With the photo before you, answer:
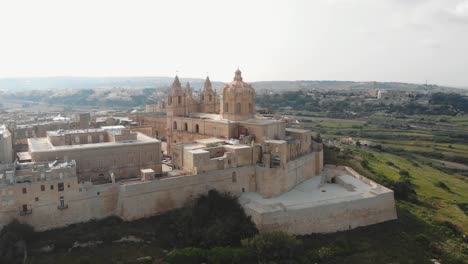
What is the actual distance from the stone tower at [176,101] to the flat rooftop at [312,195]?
45.6ft

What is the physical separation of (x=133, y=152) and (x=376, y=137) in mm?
54512

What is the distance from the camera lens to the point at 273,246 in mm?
23812

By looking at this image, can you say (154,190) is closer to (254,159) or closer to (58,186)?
(58,186)

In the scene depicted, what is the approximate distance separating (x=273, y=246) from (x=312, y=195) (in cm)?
787

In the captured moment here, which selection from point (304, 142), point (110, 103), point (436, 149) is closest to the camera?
point (304, 142)

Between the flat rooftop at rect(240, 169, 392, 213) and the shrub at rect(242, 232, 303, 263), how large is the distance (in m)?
2.57

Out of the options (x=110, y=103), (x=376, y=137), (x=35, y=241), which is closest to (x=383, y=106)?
(x=376, y=137)

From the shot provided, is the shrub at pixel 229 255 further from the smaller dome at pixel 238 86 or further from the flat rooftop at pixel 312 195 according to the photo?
the smaller dome at pixel 238 86

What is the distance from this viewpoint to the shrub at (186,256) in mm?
22531

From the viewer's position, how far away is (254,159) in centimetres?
3055

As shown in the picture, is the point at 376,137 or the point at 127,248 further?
the point at 376,137

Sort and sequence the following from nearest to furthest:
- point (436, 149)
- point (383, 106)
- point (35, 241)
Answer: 1. point (35, 241)
2. point (436, 149)
3. point (383, 106)

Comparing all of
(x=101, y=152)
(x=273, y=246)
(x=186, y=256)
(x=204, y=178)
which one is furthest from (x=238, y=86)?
(x=186, y=256)

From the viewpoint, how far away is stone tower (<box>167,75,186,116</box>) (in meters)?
40.1
